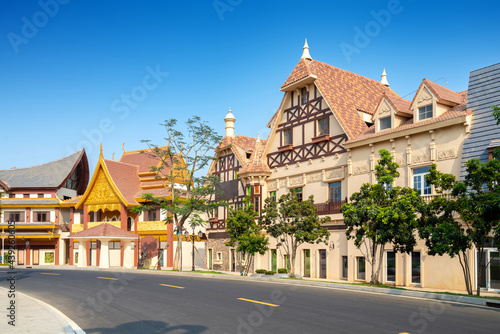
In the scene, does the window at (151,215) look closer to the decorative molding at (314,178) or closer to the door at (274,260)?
the door at (274,260)

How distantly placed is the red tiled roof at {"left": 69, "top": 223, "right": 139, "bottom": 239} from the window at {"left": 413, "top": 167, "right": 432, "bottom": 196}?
31.5 meters

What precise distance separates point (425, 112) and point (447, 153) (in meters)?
3.15

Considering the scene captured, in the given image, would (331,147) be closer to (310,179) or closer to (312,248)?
(310,179)

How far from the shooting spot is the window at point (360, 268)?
1199 inches

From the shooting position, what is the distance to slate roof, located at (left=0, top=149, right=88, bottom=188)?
60812mm

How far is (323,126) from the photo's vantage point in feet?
115

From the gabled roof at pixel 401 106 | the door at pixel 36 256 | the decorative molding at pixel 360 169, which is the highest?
the gabled roof at pixel 401 106

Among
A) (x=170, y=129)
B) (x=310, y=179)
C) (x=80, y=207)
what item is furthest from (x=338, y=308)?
(x=80, y=207)

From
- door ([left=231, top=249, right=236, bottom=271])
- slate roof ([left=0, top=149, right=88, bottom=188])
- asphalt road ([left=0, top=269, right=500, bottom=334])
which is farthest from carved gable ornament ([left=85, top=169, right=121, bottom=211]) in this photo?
asphalt road ([left=0, top=269, right=500, bottom=334])

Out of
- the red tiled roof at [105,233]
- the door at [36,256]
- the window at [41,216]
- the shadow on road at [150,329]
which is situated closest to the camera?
the shadow on road at [150,329]

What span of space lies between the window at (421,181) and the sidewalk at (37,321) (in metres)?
19.8

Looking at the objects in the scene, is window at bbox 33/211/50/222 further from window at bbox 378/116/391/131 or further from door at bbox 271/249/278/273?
window at bbox 378/116/391/131

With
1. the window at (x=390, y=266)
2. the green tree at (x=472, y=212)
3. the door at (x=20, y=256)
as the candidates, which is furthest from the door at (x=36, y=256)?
the green tree at (x=472, y=212)

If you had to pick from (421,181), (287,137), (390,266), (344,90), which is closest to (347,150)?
(421,181)
